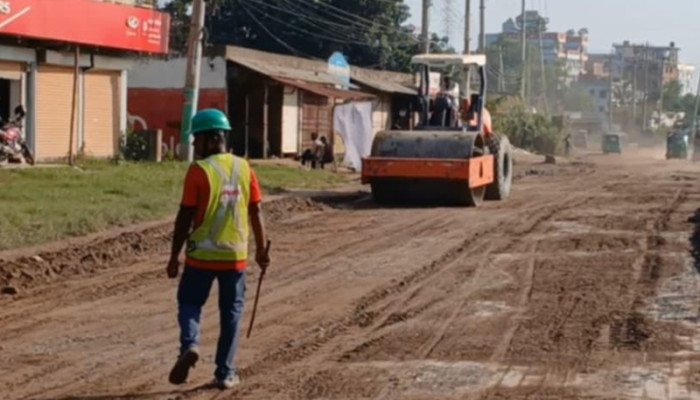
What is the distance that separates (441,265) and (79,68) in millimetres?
17090

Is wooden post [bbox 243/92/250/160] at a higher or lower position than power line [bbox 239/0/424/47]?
lower

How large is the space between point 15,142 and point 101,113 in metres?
5.43

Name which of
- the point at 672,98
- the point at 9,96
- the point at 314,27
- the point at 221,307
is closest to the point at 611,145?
the point at 314,27

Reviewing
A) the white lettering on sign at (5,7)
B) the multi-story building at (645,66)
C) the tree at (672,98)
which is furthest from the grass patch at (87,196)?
the tree at (672,98)

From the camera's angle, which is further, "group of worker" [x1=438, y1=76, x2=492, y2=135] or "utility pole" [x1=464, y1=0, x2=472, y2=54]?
"utility pole" [x1=464, y1=0, x2=472, y2=54]

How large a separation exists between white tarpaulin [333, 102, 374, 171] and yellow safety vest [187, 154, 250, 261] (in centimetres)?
2657

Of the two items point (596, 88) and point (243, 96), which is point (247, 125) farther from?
point (596, 88)

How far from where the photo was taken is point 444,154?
83.3ft

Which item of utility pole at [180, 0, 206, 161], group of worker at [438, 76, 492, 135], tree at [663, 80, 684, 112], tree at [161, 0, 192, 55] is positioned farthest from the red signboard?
tree at [663, 80, 684, 112]

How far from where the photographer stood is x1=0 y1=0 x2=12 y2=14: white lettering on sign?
87.2 ft

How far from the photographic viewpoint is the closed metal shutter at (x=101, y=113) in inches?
1264

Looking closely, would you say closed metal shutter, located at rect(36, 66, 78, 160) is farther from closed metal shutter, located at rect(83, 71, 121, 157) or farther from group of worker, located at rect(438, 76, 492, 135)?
group of worker, located at rect(438, 76, 492, 135)

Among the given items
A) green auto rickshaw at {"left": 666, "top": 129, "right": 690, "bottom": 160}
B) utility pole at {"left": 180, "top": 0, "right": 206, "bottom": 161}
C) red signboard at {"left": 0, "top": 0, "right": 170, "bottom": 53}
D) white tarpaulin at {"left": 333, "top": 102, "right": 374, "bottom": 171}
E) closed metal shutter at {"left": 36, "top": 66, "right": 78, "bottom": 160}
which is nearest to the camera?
red signboard at {"left": 0, "top": 0, "right": 170, "bottom": 53}

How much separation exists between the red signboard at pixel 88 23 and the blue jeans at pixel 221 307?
1898cm
